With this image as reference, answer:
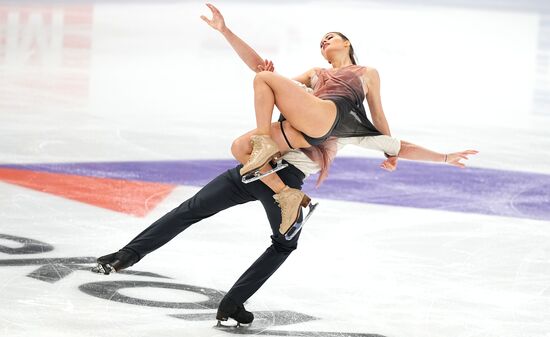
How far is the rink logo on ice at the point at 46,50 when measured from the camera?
11.2m

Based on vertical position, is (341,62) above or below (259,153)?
above

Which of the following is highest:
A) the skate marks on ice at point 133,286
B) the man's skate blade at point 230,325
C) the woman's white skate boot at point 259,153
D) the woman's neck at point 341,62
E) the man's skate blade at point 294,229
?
the woman's neck at point 341,62

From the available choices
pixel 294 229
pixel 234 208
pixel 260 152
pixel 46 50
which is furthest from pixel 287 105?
pixel 46 50

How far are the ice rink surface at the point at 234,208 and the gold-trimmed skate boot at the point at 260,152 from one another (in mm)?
777

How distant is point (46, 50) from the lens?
46.4ft

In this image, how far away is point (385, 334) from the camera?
4.88 meters

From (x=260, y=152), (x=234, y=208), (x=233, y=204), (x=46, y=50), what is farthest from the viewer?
(x=46, y=50)

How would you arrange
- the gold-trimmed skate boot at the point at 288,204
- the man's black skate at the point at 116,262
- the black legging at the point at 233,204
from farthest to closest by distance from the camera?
the man's black skate at the point at 116,262, the black legging at the point at 233,204, the gold-trimmed skate boot at the point at 288,204

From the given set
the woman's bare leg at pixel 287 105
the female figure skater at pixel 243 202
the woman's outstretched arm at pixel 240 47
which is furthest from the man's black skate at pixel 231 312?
the woman's outstretched arm at pixel 240 47

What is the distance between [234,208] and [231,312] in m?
2.42

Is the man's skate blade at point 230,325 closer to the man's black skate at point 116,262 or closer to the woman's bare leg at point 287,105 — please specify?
the man's black skate at point 116,262

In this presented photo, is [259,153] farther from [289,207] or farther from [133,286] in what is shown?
[133,286]

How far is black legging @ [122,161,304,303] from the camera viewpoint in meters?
4.68

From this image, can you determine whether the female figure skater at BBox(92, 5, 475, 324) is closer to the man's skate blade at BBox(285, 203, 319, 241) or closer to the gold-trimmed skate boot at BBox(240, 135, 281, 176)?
the man's skate blade at BBox(285, 203, 319, 241)
